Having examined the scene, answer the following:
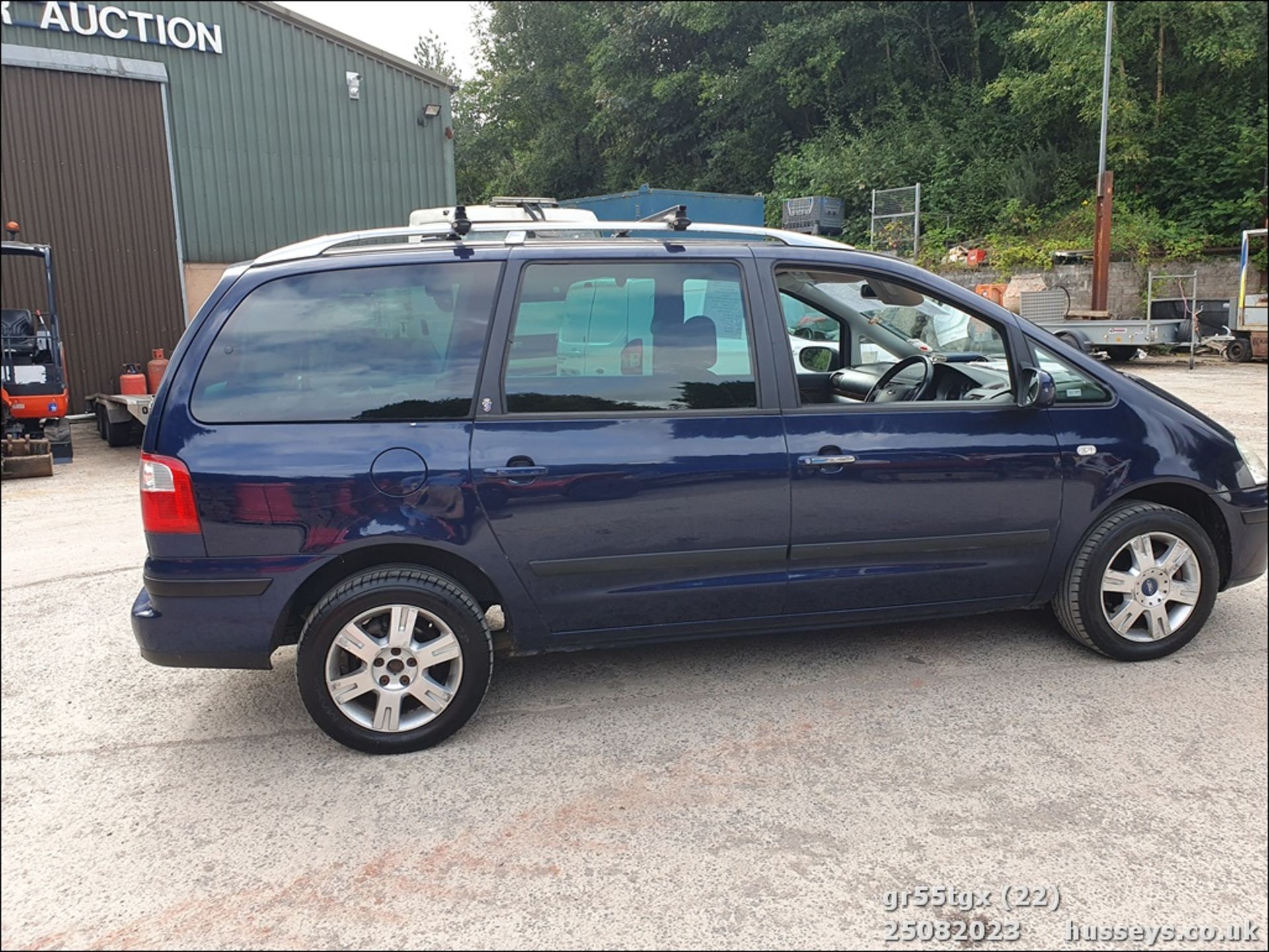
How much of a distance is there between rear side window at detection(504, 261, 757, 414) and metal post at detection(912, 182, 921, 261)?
68.9 feet

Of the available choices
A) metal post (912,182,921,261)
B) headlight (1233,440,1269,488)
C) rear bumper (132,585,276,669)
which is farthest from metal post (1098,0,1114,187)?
rear bumper (132,585,276,669)

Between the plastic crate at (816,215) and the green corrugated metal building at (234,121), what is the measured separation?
11425 millimetres

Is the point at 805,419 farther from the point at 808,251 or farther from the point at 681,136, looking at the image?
the point at 681,136

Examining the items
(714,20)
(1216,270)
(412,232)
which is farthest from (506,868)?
(714,20)

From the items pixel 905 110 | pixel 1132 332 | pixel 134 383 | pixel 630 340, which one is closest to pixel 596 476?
pixel 630 340

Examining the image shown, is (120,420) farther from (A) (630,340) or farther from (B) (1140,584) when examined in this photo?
(B) (1140,584)

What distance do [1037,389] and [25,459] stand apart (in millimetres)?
9434

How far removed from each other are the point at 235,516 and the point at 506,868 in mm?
1462

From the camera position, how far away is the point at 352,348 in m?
3.29

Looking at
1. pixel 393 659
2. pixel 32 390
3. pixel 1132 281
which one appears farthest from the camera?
pixel 1132 281

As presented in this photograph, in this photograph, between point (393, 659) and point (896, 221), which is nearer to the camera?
point (393, 659)

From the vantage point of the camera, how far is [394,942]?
235cm

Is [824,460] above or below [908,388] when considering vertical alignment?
below

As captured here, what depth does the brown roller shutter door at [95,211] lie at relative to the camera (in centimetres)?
1263
